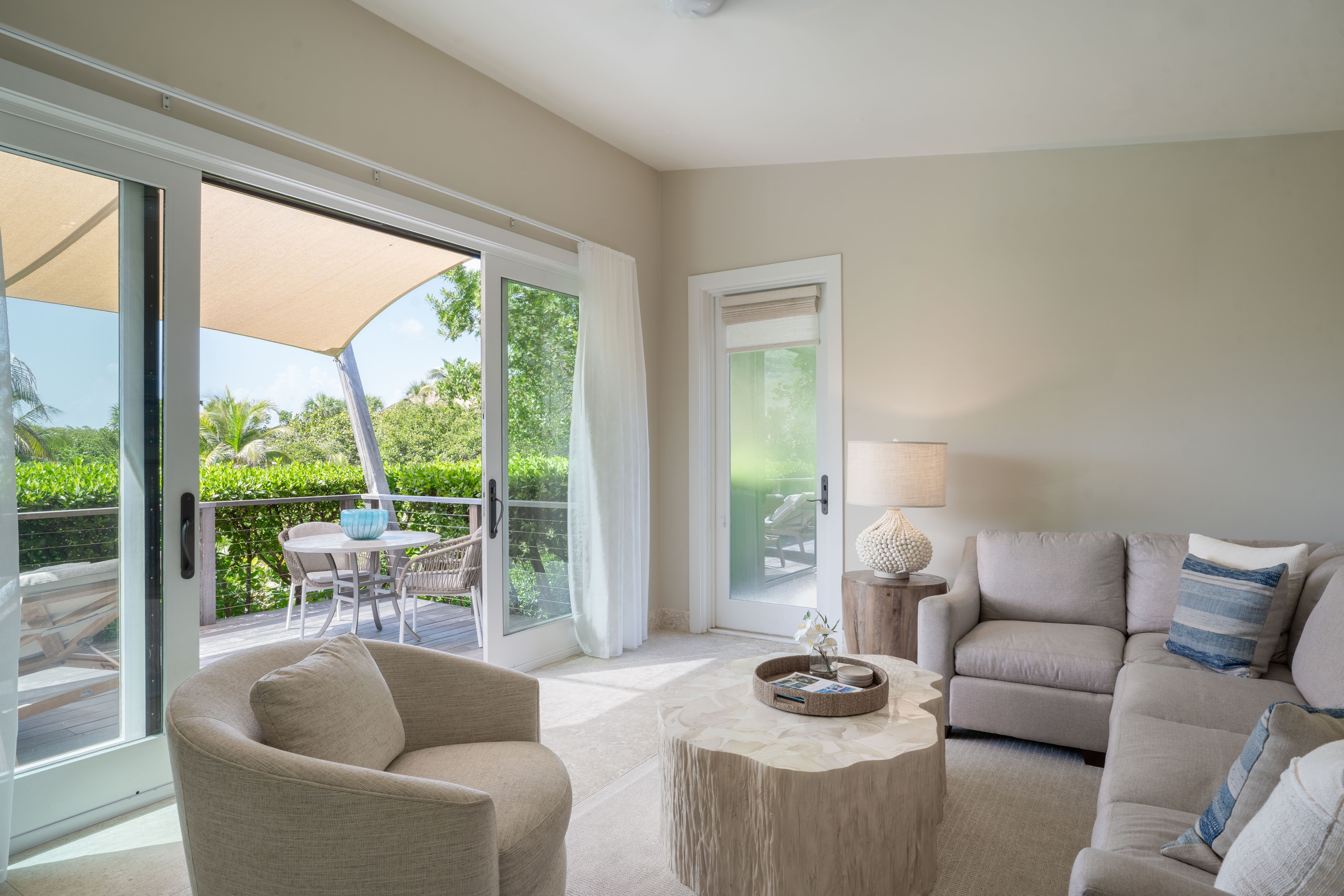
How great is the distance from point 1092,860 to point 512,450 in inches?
132

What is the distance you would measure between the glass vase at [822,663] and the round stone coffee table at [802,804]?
10.4 inches

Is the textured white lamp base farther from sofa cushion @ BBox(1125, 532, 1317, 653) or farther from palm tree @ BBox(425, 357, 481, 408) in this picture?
palm tree @ BBox(425, 357, 481, 408)

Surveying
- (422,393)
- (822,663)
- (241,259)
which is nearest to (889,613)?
(822,663)

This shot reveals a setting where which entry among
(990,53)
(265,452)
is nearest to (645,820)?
(990,53)

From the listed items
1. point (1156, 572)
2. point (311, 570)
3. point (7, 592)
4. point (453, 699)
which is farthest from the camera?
point (311, 570)

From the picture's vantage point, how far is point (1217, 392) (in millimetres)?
3521

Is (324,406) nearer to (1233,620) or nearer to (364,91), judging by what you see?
(364,91)

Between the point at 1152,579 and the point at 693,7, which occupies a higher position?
the point at 693,7

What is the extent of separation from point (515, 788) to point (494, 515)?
7.77ft

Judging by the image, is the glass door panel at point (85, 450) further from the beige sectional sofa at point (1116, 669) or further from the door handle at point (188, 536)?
the beige sectional sofa at point (1116, 669)

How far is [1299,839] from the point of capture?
0.99 metres

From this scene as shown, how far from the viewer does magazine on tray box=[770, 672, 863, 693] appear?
2.18m

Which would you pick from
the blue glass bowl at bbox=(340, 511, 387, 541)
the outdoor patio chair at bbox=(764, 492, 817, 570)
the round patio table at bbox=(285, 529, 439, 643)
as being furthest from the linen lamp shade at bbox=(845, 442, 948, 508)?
the blue glass bowl at bbox=(340, 511, 387, 541)

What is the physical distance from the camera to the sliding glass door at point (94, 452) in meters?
2.26
